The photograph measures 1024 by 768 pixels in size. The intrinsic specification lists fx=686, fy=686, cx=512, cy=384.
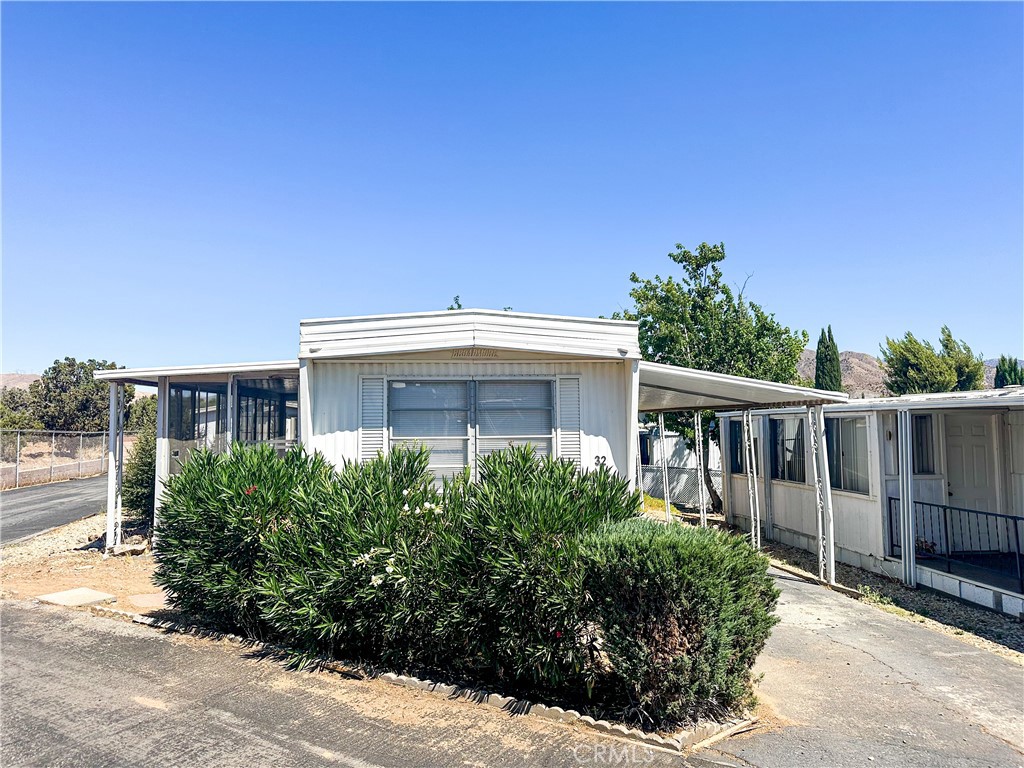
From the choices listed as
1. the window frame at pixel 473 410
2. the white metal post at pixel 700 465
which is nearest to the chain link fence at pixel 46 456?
the window frame at pixel 473 410

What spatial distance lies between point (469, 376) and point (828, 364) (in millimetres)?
28891

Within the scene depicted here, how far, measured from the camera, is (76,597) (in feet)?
28.0

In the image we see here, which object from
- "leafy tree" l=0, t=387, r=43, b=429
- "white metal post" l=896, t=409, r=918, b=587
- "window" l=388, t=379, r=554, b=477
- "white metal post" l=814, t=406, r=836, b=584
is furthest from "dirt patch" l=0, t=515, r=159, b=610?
"leafy tree" l=0, t=387, r=43, b=429

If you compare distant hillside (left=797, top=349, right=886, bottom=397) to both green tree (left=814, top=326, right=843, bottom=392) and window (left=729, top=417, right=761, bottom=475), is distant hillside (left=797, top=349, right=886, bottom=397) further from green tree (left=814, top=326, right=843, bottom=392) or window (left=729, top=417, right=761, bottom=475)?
window (left=729, top=417, right=761, bottom=475)

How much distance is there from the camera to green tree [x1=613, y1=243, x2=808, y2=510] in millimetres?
17750

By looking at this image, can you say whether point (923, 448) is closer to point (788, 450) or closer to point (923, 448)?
point (923, 448)

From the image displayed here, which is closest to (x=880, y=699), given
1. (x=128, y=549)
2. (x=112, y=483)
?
(x=128, y=549)

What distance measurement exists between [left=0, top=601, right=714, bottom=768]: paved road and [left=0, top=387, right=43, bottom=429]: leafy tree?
29512mm

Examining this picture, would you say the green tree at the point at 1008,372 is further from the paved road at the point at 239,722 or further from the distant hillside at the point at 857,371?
the paved road at the point at 239,722

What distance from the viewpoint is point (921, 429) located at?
34.8ft

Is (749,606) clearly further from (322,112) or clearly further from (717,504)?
(717,504)

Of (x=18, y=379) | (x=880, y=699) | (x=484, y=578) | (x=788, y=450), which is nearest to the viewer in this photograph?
(x=484, y=578)

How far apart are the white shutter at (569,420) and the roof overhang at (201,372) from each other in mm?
4234

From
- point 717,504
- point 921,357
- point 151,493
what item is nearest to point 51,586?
point 151,493
